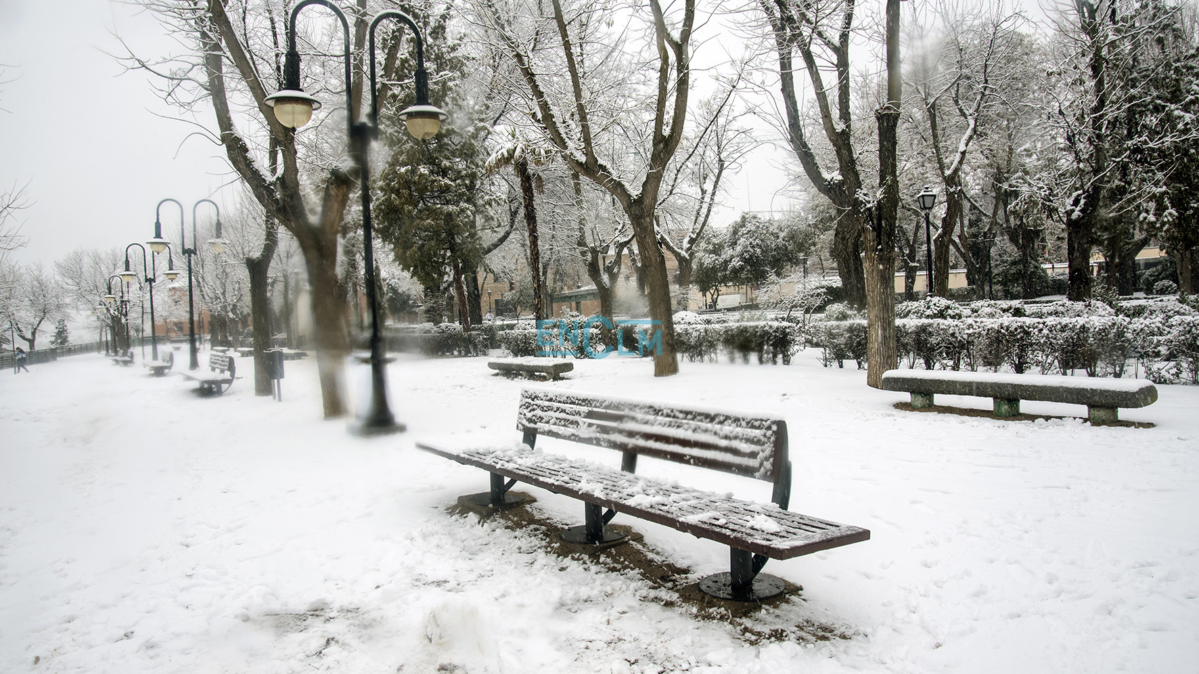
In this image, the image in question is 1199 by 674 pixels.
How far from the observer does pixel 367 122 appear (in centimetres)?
887

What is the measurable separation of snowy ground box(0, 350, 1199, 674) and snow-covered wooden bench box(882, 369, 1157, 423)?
30 centimetres

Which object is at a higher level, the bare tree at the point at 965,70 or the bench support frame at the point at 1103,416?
the bare tree at the point at 965,70

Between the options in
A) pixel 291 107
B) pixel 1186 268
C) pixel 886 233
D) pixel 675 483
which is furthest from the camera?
pixel 1186 268

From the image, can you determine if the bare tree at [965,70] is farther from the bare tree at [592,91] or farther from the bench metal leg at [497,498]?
the bench metal leg at [497,498]

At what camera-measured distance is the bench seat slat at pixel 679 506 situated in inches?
111

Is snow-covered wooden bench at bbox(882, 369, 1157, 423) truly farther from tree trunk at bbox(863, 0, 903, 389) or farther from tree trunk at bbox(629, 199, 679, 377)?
tree trunk at bbox(629, 199, 679, 377)

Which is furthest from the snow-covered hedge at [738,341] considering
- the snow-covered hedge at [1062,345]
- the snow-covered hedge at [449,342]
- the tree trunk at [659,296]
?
the snow-covered hedge at [449,342]

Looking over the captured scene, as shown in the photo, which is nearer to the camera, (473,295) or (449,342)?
(449,342)

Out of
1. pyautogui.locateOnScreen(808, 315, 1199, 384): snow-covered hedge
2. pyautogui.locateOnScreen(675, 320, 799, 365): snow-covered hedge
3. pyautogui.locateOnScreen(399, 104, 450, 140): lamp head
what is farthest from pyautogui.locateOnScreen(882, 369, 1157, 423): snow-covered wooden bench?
pyautogui.locateOnScreen(399, 104, 450, 140): lamp head

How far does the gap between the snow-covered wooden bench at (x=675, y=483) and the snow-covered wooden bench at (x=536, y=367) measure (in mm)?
8837

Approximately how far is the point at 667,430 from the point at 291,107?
18.4ft

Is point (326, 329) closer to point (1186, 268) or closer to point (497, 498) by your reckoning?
point (497, 498)

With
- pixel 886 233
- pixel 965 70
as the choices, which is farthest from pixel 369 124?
pixel 965 70

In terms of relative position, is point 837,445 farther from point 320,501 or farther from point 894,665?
point 320,501
